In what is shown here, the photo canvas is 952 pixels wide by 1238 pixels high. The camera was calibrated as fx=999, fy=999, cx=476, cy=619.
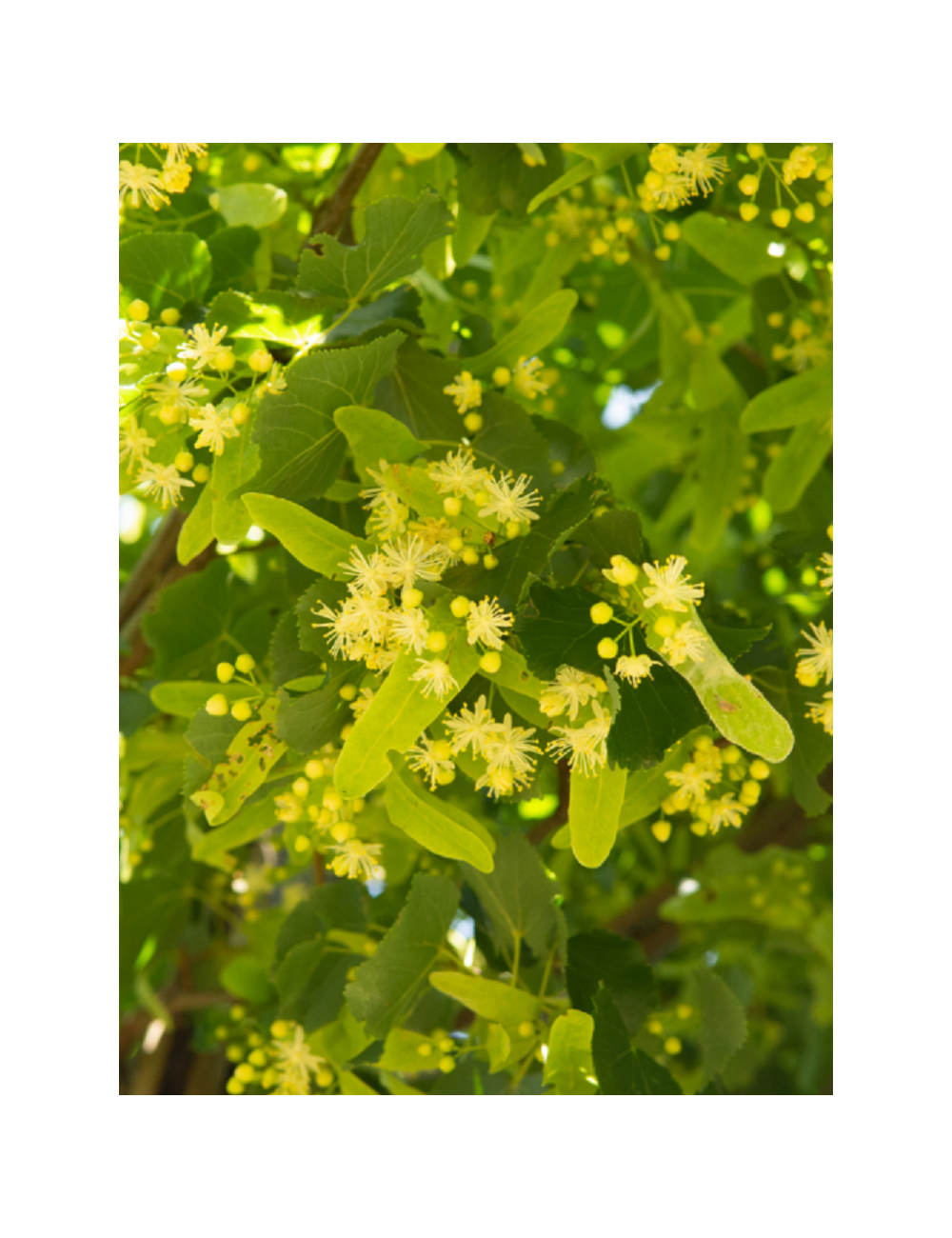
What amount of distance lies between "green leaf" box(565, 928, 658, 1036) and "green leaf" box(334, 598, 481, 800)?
17.1 inches

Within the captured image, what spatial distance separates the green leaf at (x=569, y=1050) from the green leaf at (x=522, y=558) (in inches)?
16.5

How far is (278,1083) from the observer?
1109mm

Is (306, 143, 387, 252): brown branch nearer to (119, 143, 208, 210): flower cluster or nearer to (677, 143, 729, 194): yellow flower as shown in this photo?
(119, 143, 208, 210): flower cluster

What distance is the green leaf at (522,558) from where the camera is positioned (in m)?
0.79

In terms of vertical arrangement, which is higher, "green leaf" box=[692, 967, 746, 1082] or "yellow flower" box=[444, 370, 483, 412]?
"yellow flower" box=[444, 370, 483, 412]

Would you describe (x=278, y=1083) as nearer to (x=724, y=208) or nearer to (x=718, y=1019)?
(x=718, y=1019)

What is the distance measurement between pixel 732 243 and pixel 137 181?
0.70 m

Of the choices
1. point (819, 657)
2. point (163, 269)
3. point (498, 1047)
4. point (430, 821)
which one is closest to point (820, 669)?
point (819, 657)

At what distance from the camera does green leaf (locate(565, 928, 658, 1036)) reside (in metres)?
1.06

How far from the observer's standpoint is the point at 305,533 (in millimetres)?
779

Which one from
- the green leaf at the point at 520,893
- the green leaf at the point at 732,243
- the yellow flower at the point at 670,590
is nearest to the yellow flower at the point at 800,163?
the green leaf at the point at 732,243

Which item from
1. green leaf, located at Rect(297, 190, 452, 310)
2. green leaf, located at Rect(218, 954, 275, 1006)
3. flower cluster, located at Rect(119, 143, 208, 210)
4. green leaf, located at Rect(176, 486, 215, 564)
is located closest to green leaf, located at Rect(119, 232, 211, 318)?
flower cluster, located at Rect(119, 143, 208, 210)

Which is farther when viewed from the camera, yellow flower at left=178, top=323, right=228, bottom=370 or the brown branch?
the brown branch

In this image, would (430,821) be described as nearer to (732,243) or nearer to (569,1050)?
(569,1050)
